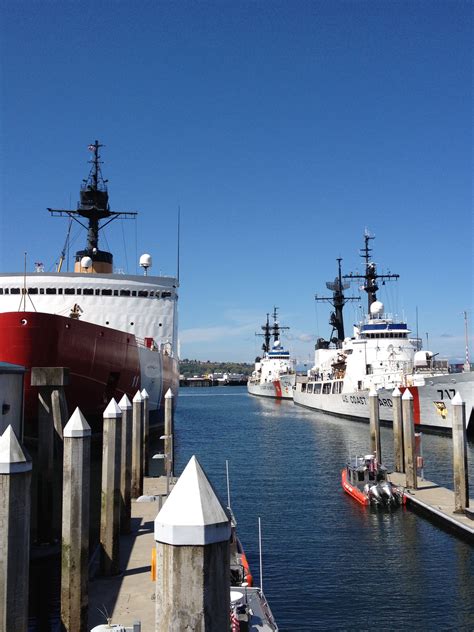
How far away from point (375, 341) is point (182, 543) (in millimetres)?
52108

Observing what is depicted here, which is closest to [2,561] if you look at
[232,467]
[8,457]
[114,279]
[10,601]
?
[10,601]

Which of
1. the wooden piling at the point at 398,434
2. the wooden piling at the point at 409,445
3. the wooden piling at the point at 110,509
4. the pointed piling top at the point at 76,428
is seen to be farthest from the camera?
the wooden piling at the point at 398,434

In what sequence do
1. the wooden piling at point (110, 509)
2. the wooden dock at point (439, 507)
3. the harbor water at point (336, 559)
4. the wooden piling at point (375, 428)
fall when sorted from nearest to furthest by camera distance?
1. the harbor water at point (336, 559)
2. the wooden piling at point (110, 509)
3. the wooden dock at point (439, 507)
4. the wooden piling at point (375, 428)

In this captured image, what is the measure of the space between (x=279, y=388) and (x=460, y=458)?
8277 cm

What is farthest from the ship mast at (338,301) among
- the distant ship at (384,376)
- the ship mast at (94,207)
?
the ship mast at (94,207)

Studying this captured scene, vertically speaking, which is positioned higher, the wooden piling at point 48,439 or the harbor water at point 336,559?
the wooden piling at point 48,439

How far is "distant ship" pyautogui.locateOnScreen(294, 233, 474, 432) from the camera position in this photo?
3934cm

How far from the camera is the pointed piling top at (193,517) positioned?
3.21 m

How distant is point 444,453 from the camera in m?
31.6

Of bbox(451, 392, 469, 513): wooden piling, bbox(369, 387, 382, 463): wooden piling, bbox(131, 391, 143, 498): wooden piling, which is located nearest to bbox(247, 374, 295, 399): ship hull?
bbox(369, 387, 382, 463): wooden piling

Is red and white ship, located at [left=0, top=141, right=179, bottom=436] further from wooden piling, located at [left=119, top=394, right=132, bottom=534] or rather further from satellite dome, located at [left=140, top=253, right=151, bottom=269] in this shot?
wooden piling, located at [left=119, top=394, right=132, bottom=534]

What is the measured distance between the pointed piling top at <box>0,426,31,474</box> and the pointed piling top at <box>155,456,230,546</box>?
4.09m

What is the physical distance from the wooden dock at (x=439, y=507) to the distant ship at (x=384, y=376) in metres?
15.2

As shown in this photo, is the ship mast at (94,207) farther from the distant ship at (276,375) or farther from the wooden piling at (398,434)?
the distant ship at (276,375)
